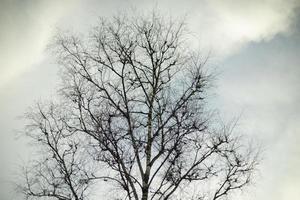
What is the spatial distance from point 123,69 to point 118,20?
2.06 meters

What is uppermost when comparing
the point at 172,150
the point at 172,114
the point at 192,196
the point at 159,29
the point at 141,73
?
the point at 159,29

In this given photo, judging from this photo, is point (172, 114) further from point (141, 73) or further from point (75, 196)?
point (75, 196)

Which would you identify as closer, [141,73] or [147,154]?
[147,154]

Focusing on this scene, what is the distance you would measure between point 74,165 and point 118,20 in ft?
20.0

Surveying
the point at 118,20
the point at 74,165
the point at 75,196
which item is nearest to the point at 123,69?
the point at 118,20

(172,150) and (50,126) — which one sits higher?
(50,126)

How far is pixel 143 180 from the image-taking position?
15.3 metres

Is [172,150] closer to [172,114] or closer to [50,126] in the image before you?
[172,114]

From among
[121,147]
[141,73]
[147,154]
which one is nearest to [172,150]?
[147,154]

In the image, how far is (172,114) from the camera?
15867 millimetres

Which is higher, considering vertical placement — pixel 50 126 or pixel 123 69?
pixel 123 69

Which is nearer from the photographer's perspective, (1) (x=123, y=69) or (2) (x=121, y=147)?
(2) (x=121, y=147)

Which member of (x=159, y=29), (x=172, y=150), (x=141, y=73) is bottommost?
(x=172, y=150)

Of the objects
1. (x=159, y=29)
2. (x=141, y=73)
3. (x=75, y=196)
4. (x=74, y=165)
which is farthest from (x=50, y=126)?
(x=159, y=29)
